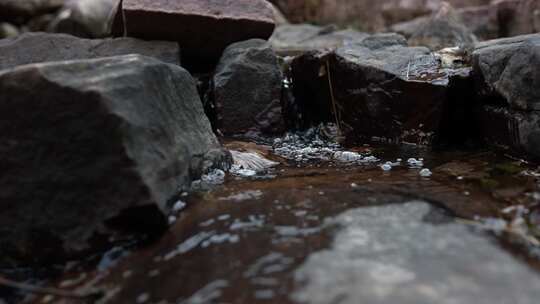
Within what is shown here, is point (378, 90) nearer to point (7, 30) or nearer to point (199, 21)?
point (199, 21)

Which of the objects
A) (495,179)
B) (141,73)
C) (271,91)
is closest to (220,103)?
(271,91)

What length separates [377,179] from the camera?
8.55 feet

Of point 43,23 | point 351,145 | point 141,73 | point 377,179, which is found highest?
point 141,73

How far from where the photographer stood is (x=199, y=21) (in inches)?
165

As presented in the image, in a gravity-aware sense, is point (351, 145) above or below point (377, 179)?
below

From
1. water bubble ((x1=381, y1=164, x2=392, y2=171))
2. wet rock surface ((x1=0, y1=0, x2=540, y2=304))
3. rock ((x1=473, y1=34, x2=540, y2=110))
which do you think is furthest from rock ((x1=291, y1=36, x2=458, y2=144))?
water bubble ((x1=381, y1=164, x2=392, y2=171))

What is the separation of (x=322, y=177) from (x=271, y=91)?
1.68 metres

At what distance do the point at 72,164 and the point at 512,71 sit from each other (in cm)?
250

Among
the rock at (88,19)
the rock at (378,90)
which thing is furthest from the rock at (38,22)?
the rock at (378,90)

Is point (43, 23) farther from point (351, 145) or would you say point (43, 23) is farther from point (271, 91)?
point (351, 145)

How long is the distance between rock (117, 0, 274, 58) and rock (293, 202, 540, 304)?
2865 mm

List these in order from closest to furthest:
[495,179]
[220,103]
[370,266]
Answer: [370,266] → [495,179] → [220,103]

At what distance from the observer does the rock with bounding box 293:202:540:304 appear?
140cm

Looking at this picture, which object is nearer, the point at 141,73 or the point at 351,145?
the point at 141,73
